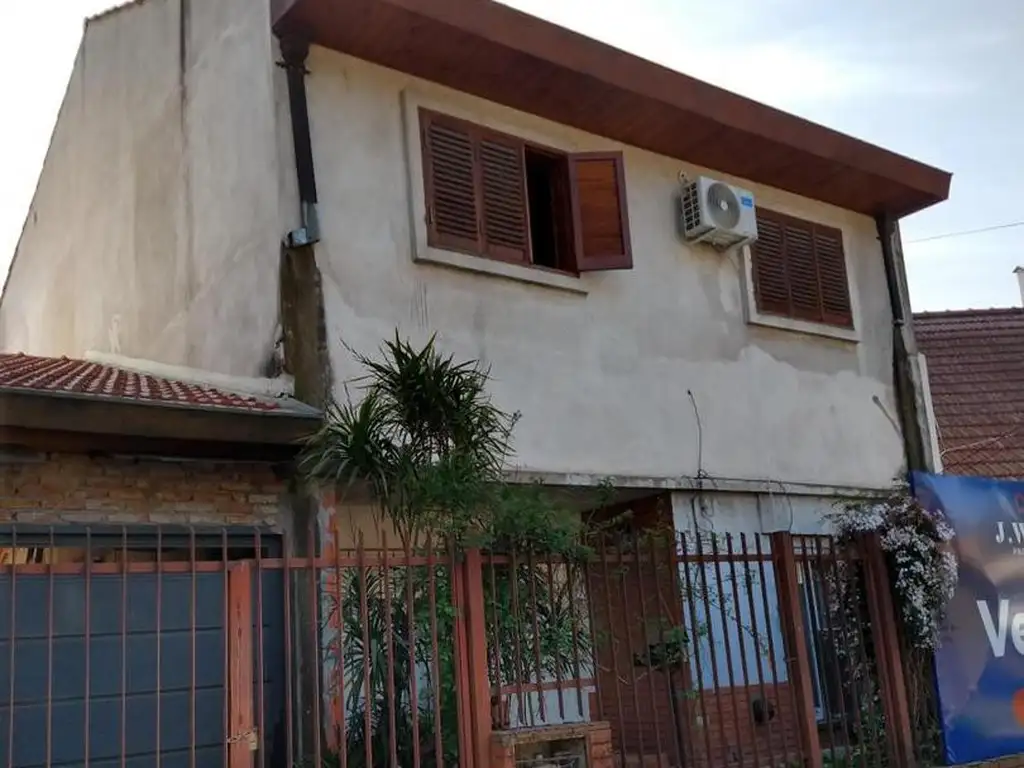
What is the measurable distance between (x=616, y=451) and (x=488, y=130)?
3015mm

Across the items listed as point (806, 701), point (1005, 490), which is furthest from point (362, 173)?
point (1005, 490)

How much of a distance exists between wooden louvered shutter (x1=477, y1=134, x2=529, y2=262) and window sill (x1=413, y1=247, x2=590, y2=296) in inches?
5.5

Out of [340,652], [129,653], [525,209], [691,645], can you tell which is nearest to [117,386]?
[129,653]

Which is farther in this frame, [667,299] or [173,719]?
[667,299]

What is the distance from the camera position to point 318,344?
824 centimetres

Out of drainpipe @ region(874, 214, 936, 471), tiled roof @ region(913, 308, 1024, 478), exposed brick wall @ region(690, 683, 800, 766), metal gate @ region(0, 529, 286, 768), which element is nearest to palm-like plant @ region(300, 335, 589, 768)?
metal gate @ region(0, 529, 286, 768)

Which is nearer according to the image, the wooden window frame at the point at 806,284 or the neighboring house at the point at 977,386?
the wooden window frame at the point at 806,284

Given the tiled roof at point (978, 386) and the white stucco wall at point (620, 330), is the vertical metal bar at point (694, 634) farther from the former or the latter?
the tiled roof at point (978, 386)

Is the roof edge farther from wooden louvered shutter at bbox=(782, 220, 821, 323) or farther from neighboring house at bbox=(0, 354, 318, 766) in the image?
wooden louvered shutter at bbox=(782, 220, 821, 323)

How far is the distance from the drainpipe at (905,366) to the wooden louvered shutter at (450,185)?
5.64m

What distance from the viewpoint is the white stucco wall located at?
8.76 m

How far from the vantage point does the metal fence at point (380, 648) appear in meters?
5.68

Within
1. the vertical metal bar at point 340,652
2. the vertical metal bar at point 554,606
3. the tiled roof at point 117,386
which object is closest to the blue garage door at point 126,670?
the vertical metal bar at point 340,652

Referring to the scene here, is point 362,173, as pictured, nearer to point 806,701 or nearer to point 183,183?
point 183,183
